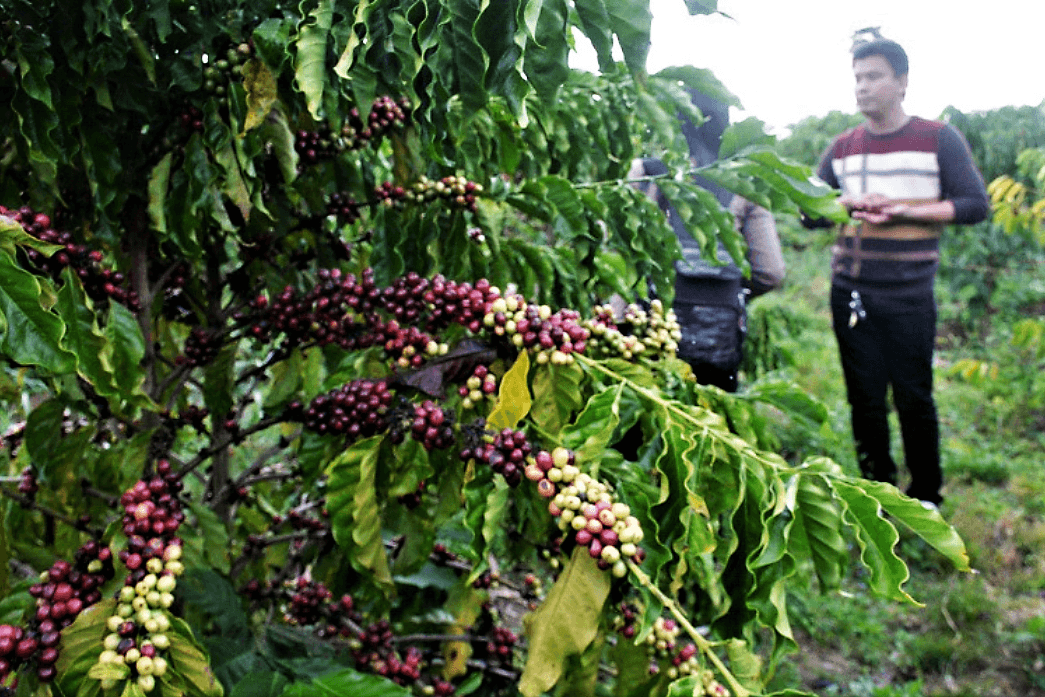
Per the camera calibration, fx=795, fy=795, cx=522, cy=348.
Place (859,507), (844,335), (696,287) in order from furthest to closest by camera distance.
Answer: (844,335) < (696,287) < (859,507)

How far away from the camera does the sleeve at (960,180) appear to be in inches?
146

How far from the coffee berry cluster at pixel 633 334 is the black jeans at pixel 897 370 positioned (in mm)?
2935

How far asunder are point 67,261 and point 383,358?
0.51m

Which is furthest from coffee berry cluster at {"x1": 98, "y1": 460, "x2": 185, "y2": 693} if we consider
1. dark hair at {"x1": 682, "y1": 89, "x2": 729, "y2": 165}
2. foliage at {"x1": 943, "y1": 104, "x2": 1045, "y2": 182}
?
foliage at {"x1": 943, "y1": 104, "x2": 1045, "y2": 182}

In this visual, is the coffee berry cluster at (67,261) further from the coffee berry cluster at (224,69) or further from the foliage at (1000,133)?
the foliage at (1000,133)

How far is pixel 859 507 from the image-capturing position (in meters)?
0.95

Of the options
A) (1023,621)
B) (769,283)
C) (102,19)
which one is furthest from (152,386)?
(1023,621)

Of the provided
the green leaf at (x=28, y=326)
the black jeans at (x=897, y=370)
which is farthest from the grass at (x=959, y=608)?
the green leaf at (x=28, y=326)

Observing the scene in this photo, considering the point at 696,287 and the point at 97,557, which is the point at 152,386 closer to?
the point at 97,557

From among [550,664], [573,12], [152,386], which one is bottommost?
[550,664]

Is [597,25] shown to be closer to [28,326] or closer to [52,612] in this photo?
[28,326]

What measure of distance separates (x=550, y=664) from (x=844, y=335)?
3589 millimetres

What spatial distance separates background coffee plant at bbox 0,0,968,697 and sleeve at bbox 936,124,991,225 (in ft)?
8.29

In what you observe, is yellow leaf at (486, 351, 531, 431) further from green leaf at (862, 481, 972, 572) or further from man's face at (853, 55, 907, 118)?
man's face at (853, 55, 907, 118)
